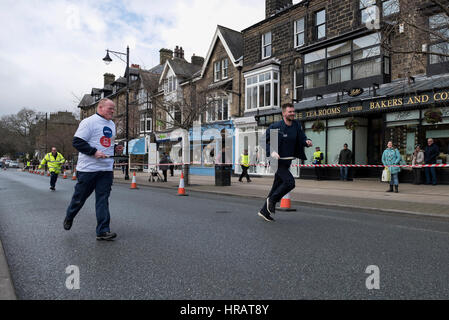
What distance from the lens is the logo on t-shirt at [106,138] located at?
16.2ft

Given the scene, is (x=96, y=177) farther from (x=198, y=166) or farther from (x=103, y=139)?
(x=198, y=166)

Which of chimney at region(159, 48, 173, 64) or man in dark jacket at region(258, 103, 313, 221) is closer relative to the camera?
man in dark jacket at region(258, 103, 313, 221)

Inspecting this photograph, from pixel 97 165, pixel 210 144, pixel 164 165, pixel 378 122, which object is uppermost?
pixel 378 122

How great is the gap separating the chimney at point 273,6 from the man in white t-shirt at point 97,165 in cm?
2112

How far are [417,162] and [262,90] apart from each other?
37.1 ft

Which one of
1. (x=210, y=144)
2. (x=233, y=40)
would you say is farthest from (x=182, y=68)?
(x=210, y=144)

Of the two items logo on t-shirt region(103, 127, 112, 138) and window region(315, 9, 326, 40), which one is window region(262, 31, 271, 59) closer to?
window region(315, 9, 326, 40)

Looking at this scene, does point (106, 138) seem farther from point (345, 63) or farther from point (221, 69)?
point (221, 69)

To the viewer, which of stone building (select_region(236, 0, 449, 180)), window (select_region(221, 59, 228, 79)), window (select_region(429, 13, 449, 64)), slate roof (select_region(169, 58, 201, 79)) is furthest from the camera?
slate roof (select_region(169, 58, 201, 79))

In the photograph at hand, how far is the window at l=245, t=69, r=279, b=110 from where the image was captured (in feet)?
71.5

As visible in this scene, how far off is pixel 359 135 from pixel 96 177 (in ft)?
50.5

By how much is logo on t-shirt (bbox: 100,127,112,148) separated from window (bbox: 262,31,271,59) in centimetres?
1942

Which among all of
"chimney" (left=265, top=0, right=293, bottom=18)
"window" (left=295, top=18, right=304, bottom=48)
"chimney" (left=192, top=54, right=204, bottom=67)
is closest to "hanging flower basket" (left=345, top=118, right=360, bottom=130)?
"window" (left=295, top=18, right=304, bottom=48)

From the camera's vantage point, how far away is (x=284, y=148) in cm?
624
